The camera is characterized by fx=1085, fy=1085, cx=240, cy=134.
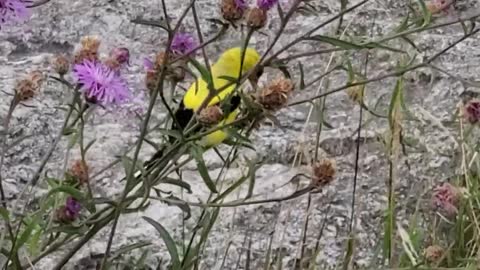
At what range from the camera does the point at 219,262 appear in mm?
1926

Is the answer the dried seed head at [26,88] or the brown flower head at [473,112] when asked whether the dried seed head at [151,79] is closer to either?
the dried seed head at [26,88]

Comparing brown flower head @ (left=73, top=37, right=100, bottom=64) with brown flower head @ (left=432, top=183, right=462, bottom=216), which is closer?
brown flower head @ (left=73, top=37, right=100, bottom=64)

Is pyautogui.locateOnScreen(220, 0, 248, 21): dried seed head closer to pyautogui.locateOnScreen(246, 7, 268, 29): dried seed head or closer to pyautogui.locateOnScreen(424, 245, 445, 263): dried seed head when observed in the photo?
pyautogui.locateOnScreen(246, 7, 268, 29): dried seed head

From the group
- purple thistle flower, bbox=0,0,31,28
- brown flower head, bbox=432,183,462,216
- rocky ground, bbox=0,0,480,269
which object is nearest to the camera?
purple thistle flower, bbox=0,0,31,28

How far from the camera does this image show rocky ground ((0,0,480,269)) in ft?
6.70

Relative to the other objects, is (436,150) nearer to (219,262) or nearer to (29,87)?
(219,262)

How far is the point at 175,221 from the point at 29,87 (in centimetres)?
84

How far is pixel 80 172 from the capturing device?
1288 mm

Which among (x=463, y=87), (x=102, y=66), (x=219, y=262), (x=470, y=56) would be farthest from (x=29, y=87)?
(x=470, y=56)

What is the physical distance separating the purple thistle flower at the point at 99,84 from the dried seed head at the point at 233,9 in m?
0.14

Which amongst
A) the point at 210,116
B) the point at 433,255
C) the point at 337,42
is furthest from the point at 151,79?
the point at 433,255

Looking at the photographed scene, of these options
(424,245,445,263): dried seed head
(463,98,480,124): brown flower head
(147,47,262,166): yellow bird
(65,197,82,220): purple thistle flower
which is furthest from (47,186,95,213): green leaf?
(463,98,480,124): brown flower head

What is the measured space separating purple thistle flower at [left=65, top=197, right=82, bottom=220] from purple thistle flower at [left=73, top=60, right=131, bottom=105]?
129mm

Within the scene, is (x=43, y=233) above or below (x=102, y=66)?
below
